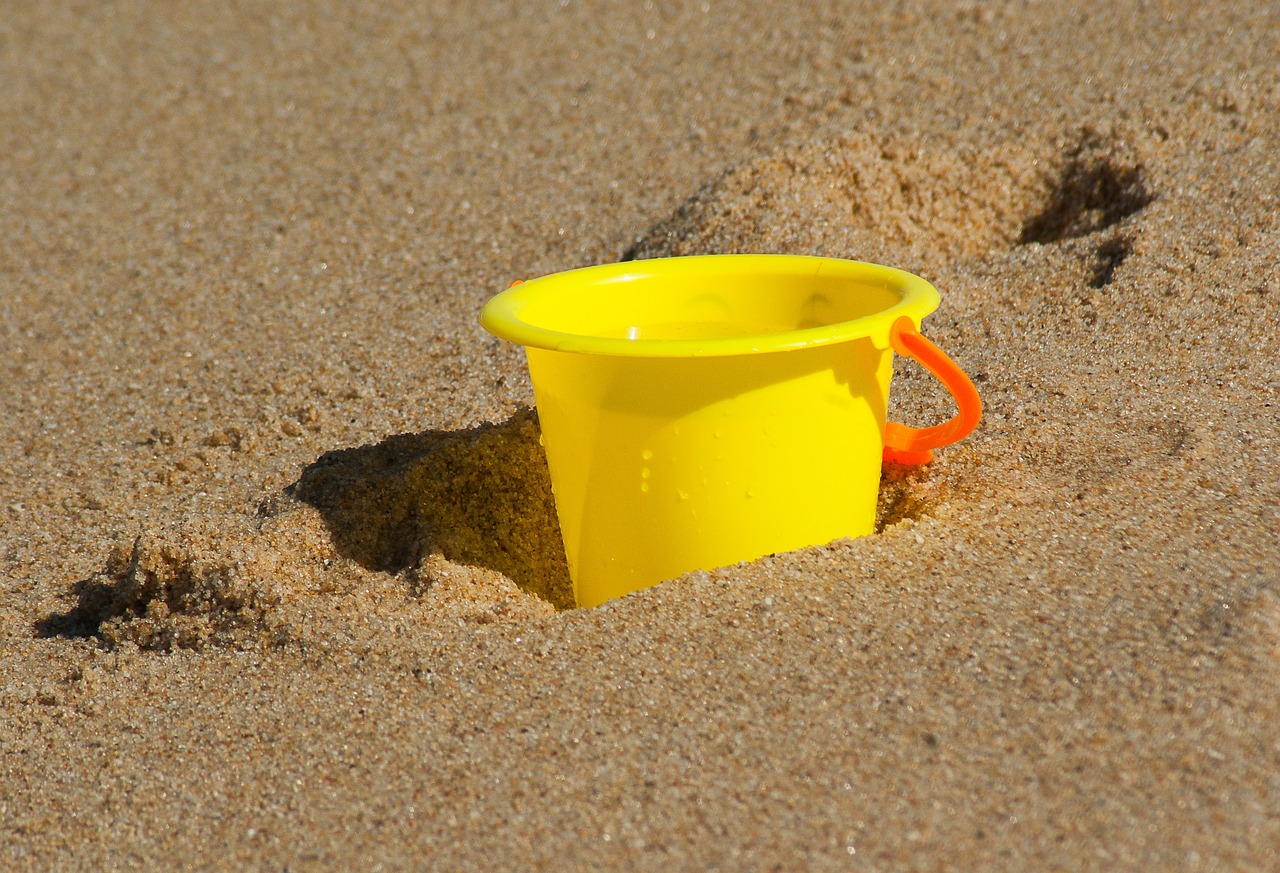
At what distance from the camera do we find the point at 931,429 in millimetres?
1904

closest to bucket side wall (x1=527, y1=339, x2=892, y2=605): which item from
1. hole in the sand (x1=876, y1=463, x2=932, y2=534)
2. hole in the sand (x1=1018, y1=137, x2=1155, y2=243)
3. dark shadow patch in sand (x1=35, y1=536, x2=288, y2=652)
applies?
hole in the sand (x1=876, y1=463, x2=932, y2=534)

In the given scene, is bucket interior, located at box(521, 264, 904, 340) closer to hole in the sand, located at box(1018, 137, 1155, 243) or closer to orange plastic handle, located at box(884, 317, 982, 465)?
orange plastic handle, located at box(884, 317, 982, 465)

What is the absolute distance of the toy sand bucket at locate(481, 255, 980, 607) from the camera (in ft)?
5.33

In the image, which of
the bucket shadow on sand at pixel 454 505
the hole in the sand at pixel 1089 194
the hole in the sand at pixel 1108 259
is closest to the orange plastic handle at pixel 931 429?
the bucket shadow on sand at pixel 454 505

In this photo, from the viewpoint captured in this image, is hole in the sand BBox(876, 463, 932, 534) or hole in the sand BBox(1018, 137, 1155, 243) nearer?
hole in the sand BBox(876, 463, 932, 534)

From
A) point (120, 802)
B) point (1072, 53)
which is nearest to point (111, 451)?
point (120, 802)

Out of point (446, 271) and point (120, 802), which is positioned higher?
point (446, 271)

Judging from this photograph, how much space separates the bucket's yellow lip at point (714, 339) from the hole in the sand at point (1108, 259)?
2.91 feet

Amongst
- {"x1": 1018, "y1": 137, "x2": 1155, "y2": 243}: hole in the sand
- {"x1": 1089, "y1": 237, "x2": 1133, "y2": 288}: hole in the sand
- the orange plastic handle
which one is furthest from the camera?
{"x1": 1018, "y1": 137, "x2": 1155, "y2": 243}: hole in the sand

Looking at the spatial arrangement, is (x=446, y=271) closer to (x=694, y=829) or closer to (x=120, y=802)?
(x=120, y=802)

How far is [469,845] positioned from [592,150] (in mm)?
2502

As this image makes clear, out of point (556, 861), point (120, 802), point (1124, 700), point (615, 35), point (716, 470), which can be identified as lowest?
point (120, 802)

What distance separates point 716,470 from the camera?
5.54 ft

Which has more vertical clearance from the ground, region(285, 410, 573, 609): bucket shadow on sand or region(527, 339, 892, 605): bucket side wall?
region(527, 339, 892, 605): bucket side wall
